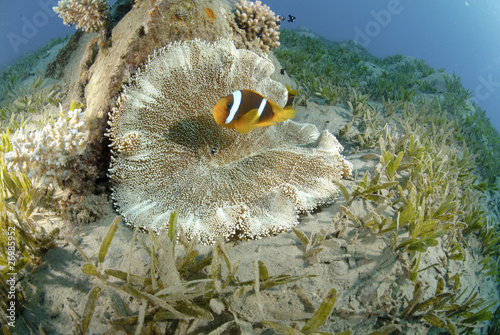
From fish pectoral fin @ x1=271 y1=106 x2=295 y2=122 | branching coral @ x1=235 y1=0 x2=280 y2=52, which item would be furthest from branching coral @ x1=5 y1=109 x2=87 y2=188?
branching coral @ x1=235 y1=0 x2=280 y2=52

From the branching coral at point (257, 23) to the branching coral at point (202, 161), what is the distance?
118 cm

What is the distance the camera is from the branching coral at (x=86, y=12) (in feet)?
13.4

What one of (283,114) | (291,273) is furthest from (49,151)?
(291,273)

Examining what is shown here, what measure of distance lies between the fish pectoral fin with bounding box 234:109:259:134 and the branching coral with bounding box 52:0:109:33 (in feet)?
11.0

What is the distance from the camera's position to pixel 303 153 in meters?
2.75

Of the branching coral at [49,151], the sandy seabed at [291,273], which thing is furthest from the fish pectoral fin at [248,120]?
the branching coral at [49,151]

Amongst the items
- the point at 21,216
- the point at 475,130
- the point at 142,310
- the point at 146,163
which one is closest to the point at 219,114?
the point at 146,163

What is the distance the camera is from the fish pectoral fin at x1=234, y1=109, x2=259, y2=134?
2.19m

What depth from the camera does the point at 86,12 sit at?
4137mm

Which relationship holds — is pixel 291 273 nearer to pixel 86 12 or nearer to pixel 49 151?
pixel 49 151

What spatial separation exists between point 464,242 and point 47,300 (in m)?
Result: 4.11

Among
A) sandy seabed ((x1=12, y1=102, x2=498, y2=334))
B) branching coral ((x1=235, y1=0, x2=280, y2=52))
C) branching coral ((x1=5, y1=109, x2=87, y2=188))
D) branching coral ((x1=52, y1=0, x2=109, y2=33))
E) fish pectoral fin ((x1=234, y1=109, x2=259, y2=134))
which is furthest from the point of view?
branching coral ((x1=52, y1=0, x2=109, y2=33))

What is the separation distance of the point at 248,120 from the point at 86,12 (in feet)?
12.7

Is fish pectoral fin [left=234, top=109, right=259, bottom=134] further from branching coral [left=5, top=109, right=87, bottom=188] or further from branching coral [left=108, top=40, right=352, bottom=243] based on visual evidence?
branching coral [left=5, top=109, right=87, bottom=188]
